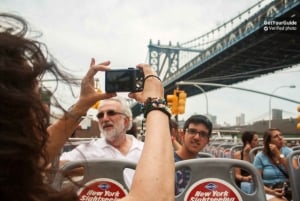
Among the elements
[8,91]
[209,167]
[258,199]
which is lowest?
[258,199]

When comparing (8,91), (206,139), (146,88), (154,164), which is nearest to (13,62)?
(8,91)

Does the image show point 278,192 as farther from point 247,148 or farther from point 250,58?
point 250,58

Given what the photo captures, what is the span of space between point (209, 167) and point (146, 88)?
1.12 metres

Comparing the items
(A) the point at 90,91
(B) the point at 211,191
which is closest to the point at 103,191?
(B) the point at 211,191

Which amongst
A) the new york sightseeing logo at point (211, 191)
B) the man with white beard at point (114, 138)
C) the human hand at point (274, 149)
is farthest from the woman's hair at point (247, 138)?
the new york sightseeing logo at point (211, 191)

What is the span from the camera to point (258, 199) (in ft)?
7.06

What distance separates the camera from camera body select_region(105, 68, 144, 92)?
1229 mm

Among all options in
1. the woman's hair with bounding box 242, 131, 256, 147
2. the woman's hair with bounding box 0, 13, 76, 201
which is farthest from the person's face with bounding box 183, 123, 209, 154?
the woman's hair with bounding box 242, 131, 256, 147

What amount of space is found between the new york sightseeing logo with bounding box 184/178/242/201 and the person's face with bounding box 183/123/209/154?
1.48 meters

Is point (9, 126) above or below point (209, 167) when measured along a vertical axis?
above

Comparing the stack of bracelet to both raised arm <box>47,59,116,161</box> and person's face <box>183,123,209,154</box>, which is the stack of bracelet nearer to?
raised arm <box>47,59,116,161</box>

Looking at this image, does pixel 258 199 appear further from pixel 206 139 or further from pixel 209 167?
pixel 206 139

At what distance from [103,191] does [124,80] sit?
1.00 meters

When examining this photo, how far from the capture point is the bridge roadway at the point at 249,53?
36531 mm
